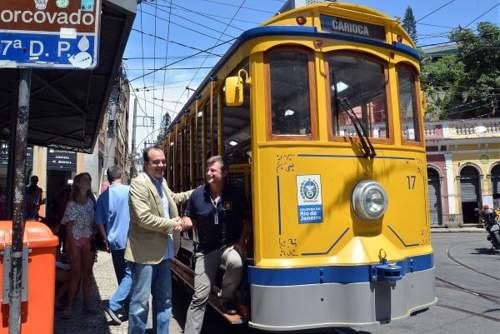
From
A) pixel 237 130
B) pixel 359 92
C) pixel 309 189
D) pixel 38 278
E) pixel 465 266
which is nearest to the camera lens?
pixel 38 278

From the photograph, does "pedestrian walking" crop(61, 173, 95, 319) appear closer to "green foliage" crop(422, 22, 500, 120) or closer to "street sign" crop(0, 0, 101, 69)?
"street sign" crop(0, 0, 101, 69)

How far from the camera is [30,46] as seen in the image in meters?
2.98

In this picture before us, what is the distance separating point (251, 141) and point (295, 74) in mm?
769

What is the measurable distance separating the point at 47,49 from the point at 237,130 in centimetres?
253

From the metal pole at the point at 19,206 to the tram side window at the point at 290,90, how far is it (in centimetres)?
235

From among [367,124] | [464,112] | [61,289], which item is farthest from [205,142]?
[464,112]

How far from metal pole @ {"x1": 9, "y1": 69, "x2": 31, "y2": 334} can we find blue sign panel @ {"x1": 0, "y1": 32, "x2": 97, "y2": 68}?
0.10 meters

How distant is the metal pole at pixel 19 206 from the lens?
2877mm

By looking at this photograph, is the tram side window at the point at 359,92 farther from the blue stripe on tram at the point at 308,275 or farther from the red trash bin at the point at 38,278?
the red trash bin at the point at 38,278

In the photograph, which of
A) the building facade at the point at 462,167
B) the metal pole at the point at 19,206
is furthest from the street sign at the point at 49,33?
the building facade at the point at 462,167

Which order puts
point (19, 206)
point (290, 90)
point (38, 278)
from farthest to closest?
1. point (290, 90)
2. point (38, 278)
3. point (19, 206)

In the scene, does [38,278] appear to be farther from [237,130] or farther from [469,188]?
[469,188]

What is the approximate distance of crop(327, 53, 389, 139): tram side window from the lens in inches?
195

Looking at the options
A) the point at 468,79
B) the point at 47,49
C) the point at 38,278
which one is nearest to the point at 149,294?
the point at 38,278
